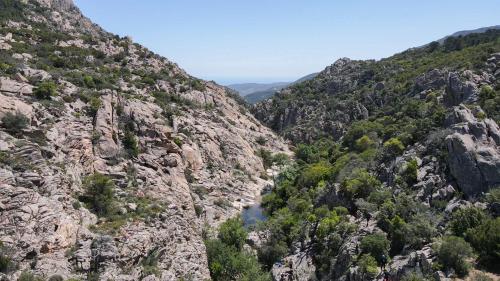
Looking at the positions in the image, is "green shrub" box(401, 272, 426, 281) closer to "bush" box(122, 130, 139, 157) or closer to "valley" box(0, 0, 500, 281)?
"valley" box(0, 0, 500, 281)

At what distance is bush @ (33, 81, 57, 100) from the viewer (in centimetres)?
5562

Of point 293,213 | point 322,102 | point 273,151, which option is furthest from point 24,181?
point 322,102

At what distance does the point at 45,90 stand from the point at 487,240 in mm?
53498

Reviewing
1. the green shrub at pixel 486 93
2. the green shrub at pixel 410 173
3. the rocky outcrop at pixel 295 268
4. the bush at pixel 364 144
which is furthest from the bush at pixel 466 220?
the bush at pixel 364 144

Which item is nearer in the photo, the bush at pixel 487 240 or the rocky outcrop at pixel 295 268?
the bush at pixel 487 240

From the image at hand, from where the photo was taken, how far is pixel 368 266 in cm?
3675

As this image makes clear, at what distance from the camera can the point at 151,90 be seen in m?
89.6

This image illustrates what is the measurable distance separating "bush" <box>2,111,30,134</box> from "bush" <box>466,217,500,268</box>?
148ft

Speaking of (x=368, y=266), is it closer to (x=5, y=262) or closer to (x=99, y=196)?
(x=99, y=196)

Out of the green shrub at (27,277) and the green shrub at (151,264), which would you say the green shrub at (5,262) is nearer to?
the green shrub at (27,277)

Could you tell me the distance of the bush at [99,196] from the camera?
45312mm

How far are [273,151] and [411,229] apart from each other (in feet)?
224

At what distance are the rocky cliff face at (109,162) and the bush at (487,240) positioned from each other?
26831 mm

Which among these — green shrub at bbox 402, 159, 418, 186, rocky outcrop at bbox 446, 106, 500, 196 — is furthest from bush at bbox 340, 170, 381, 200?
rocky outcrop at bbox 446, 106, 500, 196
